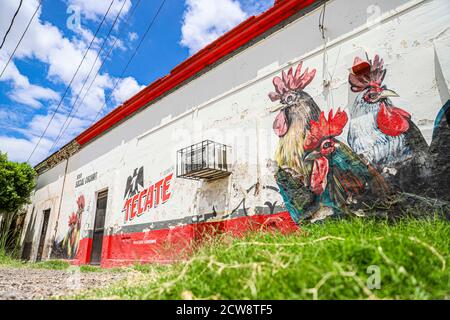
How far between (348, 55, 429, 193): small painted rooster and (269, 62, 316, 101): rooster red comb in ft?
2.33

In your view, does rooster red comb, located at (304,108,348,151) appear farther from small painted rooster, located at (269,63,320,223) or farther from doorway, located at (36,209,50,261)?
doorway, located at (36,209,50,261)

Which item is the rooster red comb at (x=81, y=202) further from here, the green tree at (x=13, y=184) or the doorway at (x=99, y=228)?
the green tree at (x=13, y=184)

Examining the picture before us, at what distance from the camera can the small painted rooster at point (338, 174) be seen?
12.1ft

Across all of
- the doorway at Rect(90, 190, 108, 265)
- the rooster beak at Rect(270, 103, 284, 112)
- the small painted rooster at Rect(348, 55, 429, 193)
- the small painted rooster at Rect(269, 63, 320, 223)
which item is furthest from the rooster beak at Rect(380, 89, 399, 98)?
the doorway at Rect(90, 190, 108, 265)

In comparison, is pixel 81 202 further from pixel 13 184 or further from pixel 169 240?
pixel 169 240

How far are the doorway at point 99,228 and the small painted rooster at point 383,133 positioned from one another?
7.47m

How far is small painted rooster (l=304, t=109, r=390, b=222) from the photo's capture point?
146 inches

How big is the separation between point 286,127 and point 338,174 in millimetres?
1191

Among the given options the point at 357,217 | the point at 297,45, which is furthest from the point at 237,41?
the point at 357,217

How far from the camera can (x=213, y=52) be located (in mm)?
6227

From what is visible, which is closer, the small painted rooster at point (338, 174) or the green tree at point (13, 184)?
the small painted rooster at point (338, 174)

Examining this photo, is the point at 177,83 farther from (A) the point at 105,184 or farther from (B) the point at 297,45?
(A) the point at 105,184

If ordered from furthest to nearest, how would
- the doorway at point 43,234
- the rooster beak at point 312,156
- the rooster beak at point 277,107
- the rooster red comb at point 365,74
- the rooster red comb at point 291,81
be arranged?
the doorway at point 43,234, the rooster beak at point 277,107, the rooster red comb at point 291,81, the rooster beak at point 312,156, the rooster red comb at point 365,74

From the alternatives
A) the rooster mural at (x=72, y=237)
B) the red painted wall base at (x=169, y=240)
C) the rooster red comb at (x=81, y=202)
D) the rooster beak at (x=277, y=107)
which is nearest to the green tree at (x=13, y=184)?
the rooster mural at (x=72, y=237)
